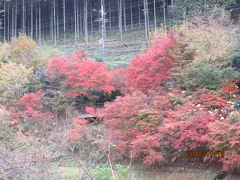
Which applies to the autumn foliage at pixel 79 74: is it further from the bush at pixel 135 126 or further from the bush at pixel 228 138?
the bush at pixel 228 138

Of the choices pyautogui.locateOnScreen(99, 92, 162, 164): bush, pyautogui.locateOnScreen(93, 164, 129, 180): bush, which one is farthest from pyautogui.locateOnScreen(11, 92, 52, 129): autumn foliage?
pyautogui.locateOnScreen(93, 164, 129, 180): bush

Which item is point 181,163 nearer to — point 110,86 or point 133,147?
point 133,147

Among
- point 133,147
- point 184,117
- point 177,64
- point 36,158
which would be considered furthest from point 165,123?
point 36,158

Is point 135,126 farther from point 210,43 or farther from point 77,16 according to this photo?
point 77,16

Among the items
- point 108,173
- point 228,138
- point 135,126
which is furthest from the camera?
point 135,126

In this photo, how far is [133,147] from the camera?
49.8ft

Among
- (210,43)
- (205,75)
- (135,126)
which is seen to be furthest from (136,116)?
(210,43)

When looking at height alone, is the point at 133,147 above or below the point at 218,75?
below

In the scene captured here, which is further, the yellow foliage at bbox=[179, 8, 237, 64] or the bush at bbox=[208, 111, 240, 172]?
the yellow foliage at bbox=[179, 8, 237, 64]

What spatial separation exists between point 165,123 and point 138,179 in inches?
121
